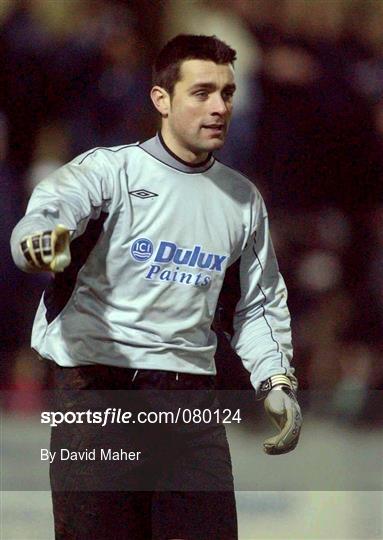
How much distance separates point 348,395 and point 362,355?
15cm

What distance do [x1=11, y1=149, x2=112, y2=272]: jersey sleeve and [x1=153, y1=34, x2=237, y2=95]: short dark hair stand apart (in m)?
0.30

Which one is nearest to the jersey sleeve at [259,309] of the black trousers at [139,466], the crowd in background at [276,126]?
the black trousers at [139,466]

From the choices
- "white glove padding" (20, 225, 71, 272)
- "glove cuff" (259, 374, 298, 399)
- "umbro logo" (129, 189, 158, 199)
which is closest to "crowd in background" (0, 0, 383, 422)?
"umbro logo" (129, 189, 158, 199)

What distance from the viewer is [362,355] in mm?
3996

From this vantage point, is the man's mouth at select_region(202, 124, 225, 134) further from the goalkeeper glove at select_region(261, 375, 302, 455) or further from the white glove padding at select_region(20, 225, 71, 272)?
the white glove padding at select_region(20, 225, 71, 272)

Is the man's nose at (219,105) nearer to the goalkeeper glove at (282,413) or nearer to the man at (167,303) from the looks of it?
the man at (167,303)

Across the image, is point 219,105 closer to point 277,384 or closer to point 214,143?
point 214,143

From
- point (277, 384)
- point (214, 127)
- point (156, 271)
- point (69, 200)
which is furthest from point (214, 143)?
point (277, 384)

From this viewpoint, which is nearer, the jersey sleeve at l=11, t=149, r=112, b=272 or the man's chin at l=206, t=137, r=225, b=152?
the jersey sleeve at l=11, t=149, r=112, b=272

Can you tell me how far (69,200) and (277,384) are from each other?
681mm

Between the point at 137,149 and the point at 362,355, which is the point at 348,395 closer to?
the point at 362,355

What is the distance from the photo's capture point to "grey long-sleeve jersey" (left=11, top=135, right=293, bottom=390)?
2.61m

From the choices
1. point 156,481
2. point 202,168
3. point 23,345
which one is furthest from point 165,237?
point 23,345

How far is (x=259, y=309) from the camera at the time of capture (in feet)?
9.13
